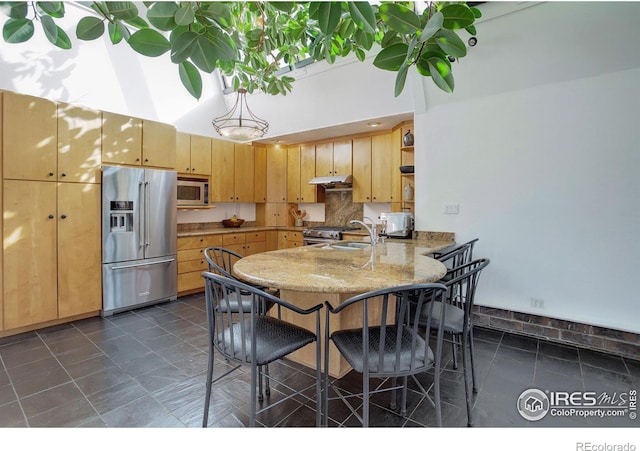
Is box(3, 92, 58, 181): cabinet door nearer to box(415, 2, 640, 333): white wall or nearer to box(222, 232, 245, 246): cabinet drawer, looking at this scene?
box(222, 232, 245, 246): cabinet drawer

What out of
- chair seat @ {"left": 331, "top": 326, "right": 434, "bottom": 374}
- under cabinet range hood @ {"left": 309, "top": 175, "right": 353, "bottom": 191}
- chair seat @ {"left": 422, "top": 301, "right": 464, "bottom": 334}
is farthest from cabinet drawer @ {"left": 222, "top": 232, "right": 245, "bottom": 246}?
chair seat @ {"left": 331, "top": 326, "right": 434, "bottom": 374}

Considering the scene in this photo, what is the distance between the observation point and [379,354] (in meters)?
1.49

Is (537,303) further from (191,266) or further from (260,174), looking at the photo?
(260,174)

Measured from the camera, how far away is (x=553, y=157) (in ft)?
10.2

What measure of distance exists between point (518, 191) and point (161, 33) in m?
3.45

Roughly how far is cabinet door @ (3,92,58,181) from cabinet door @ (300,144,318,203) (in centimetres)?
332

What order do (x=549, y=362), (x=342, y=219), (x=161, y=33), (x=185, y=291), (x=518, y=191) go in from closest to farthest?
(x=161, y=33)
(x=549, y=362)
(x=518, y=191)
(x=185, y=291)
(x=342, y=219)

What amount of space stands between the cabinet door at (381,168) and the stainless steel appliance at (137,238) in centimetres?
274

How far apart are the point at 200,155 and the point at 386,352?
4.34 meters

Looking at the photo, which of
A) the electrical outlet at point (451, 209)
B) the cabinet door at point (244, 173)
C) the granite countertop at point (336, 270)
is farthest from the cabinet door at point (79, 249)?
the electrical outlet at point (451, 209)

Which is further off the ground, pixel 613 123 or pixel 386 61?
pixel 613 123

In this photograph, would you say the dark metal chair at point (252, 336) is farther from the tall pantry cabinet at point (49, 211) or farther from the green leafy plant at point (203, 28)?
the tall pantry cabinet at point (49, 211)
